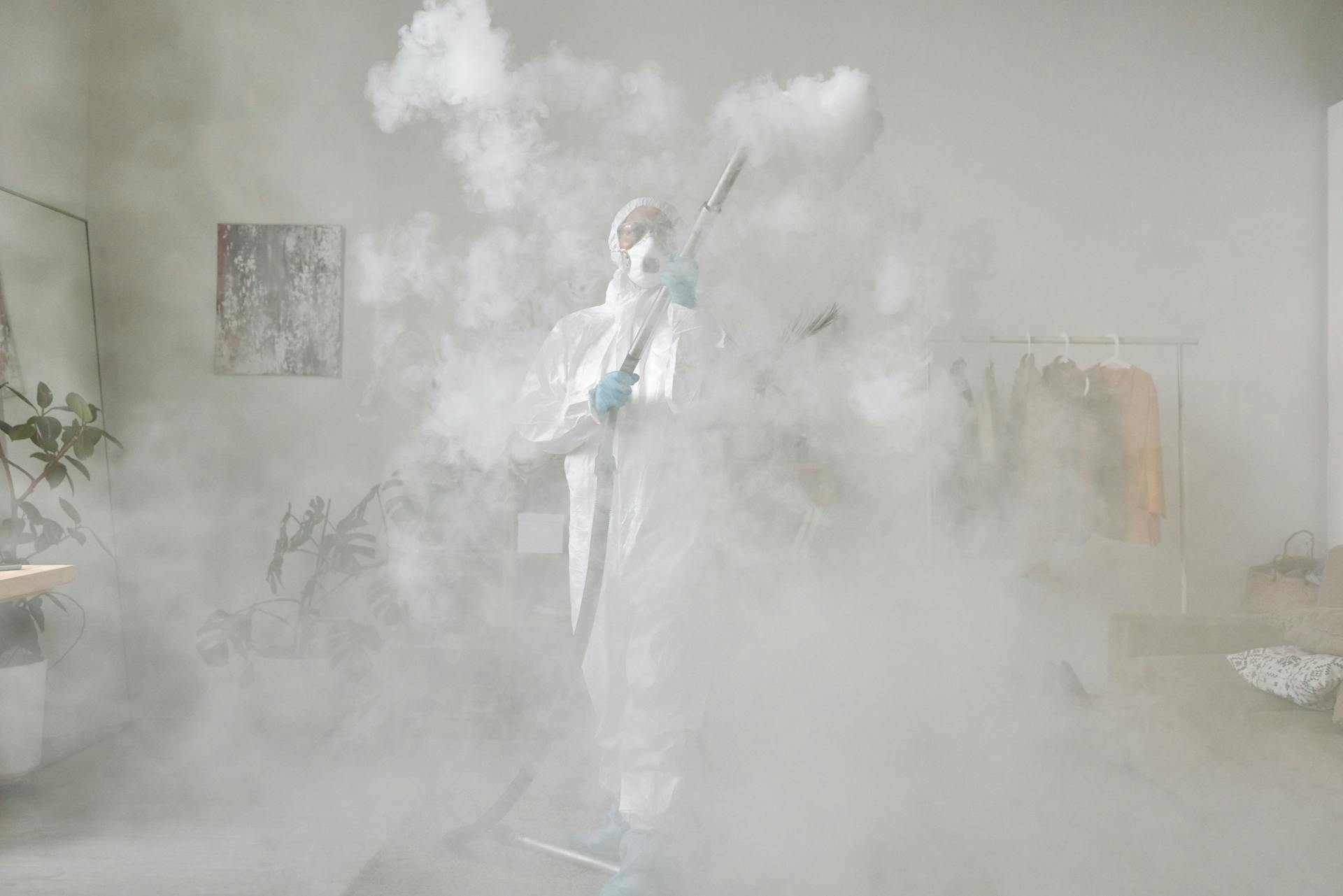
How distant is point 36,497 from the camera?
9.37ft

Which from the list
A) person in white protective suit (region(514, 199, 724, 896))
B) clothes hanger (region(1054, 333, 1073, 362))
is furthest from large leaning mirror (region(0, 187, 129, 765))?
clothes hanger (region(1054, 333, 1073, 362))

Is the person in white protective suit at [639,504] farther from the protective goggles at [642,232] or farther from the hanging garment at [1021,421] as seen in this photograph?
the hanging garment at [1021,421]

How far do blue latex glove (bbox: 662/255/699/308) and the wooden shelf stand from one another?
1606mm

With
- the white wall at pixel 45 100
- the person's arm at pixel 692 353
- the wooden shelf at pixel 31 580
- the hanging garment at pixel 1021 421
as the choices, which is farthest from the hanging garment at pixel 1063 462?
the white wall at pixel 45 100

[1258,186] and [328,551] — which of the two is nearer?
[328,551]

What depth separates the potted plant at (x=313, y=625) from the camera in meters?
2.79

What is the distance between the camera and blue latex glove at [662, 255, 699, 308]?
1.86m

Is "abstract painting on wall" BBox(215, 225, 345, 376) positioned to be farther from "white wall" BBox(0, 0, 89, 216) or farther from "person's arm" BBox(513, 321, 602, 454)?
"person's arm" BBox(513, 321, 602, 454)

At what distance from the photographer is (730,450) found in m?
2.32

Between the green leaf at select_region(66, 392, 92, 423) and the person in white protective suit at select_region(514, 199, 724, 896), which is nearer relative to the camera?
the person in white protective suit at select_region(514, 199, 724, 896)

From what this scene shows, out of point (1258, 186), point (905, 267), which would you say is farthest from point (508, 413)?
point (1258, 186)

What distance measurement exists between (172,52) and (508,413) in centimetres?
199

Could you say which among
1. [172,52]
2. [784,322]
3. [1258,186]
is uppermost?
[172,52]

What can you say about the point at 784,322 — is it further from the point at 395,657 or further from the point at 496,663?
the point at 395,657
